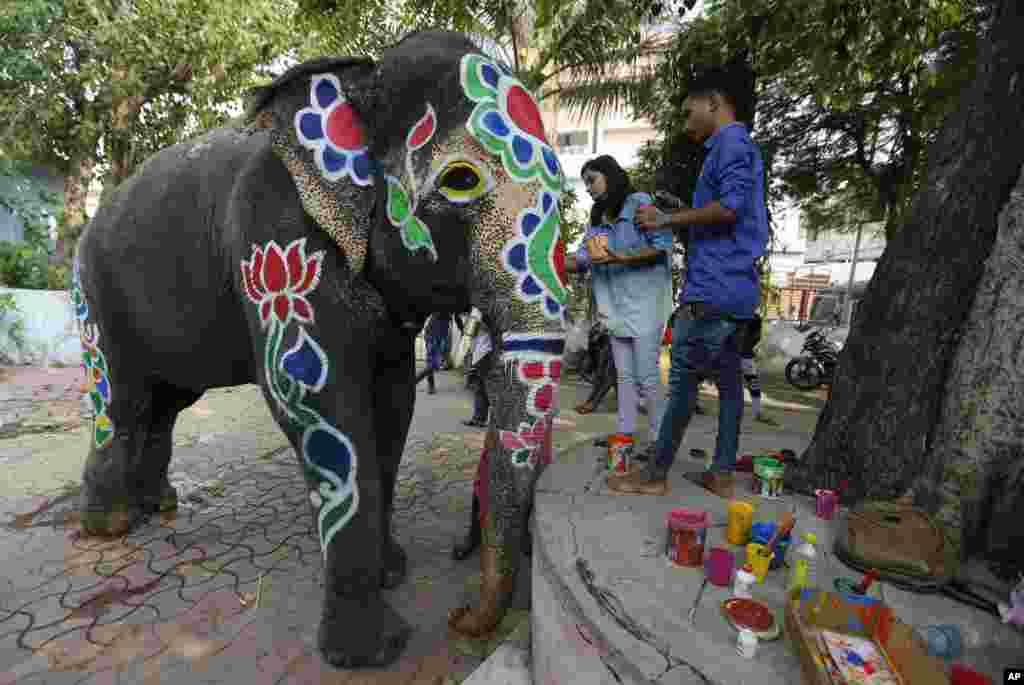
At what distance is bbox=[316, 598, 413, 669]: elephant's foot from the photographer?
1.99 metres

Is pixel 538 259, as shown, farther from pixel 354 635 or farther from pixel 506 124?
pixel 354 635

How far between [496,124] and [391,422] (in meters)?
1.38

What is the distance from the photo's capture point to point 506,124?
169 centimetres

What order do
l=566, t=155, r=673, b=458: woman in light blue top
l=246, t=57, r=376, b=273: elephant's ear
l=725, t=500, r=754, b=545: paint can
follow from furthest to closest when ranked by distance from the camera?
l=566, t=155, r=673, b=458: woman in light blue top, l=725, t=500, r=754, b=545: paint can, l=246, t=57, r=376, b=273: elephant's ear

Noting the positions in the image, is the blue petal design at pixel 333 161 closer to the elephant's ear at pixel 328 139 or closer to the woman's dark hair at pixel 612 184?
the elephant's ear at pixel 328 139

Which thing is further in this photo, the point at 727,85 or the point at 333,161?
the point at 727,85

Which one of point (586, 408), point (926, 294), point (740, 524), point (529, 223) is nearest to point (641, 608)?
point (740, 524)

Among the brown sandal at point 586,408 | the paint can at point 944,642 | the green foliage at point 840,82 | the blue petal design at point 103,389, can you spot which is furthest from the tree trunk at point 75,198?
the paint can at point 944,642

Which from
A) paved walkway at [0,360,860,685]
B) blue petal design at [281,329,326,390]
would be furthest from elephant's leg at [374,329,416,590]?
blue petal design at [281,329,326,390]

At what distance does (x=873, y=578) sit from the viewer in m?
1.80

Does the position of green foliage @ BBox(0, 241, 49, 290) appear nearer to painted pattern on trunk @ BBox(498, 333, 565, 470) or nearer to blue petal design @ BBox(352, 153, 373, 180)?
blue petal design @ BBox(352, 153, 373, 180)

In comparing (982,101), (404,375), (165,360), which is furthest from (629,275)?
(165,360)

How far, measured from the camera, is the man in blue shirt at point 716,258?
2170mm

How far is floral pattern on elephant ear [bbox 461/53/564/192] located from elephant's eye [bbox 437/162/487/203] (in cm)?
9
